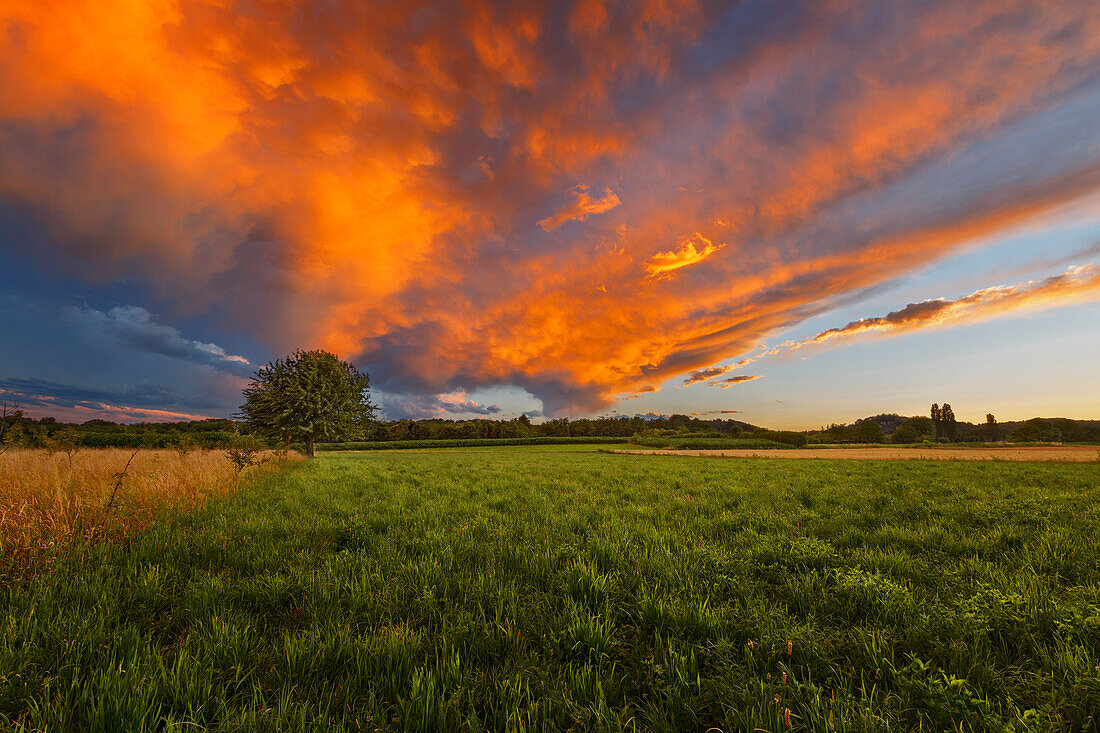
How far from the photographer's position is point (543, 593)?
4.15m

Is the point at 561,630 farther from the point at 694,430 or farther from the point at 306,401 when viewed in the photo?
the point at 694,430

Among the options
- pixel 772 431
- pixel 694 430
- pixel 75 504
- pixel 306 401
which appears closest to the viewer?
pixel 75 504

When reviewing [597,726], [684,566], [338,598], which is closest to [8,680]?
[338,598]

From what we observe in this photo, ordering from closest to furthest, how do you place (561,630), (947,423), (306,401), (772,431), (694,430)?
1. (561,630)
2. (306,401)
3. (772,431)
4. (694,430)
5. (947,423)

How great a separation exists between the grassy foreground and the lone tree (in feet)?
114

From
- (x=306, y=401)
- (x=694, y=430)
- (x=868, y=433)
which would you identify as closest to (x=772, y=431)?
(x=694, y=430)

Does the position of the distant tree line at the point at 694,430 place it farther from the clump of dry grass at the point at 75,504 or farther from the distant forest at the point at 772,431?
the clump of dry grass at the point at 75,504

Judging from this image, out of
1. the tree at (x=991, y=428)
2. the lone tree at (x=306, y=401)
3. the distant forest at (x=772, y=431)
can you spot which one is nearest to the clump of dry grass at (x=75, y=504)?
the lone tree at (x=306, y=401)

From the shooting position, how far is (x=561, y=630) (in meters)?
3.41

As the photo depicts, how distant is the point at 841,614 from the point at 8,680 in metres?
6.67

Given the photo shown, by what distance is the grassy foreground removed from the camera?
2449 mm

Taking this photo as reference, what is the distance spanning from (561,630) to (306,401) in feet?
133

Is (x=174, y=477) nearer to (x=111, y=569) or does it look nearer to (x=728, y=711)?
(x=111, y=569)

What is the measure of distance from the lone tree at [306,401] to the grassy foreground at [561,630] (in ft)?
114
